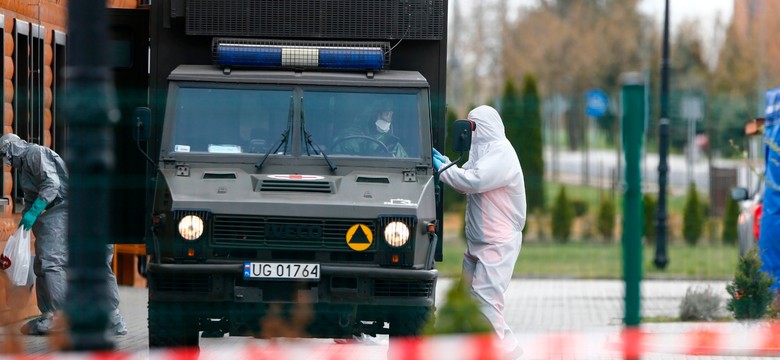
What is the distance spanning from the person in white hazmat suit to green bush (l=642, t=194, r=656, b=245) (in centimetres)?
2176

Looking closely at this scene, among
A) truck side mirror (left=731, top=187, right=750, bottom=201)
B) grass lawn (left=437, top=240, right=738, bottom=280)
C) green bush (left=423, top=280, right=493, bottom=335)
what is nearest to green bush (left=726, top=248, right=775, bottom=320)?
truck side mirror (left=731, top=187, right=750, bottom=201)

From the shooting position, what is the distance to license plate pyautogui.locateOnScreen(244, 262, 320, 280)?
982 cm

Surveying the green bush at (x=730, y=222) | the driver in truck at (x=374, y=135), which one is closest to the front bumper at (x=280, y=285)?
the driver in truck at (x=374, y=135)

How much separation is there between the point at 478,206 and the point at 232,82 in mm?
1927

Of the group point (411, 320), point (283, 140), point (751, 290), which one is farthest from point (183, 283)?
point (751, 290)

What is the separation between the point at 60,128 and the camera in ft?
50.4

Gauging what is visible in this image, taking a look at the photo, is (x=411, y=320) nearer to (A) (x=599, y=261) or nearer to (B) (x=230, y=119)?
(B) (x=230, y=119)

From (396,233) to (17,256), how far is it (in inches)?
146

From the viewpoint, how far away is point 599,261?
2852 centimetres

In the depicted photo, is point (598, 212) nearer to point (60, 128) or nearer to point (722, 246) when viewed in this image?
point (722, 246)

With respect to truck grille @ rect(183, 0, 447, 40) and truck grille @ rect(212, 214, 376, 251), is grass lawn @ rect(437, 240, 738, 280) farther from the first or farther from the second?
truck grille @ rect(212, 214, 376, 251)

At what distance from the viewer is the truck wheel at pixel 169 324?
1005 centimetres

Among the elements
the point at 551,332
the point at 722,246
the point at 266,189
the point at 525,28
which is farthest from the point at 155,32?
the point at 525,28

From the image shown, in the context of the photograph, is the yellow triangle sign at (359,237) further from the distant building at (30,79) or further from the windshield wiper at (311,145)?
the distant building at (30,79)
